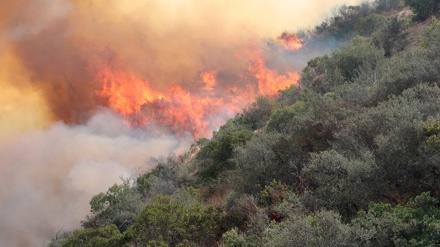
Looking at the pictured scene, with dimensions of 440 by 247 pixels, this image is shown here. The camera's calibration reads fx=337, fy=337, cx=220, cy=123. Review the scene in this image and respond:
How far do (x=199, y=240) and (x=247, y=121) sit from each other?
45.3m

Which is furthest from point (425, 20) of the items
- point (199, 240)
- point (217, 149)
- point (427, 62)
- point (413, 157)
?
point (199, 240)

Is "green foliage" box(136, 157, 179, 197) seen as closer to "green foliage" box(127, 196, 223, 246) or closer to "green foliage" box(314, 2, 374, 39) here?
"green foliage" box(127, 196, 223, 246)

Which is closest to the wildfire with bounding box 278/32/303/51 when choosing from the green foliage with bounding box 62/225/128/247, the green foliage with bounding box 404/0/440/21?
the green foliage with bounding box 404/0/440/21

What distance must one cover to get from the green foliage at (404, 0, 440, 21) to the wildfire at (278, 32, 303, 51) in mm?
57739

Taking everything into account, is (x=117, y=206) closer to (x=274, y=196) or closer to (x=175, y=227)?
(x=175, y=227)

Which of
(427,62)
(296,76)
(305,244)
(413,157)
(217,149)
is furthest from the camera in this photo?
(296,76)

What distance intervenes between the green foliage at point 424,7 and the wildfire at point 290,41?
189 ft

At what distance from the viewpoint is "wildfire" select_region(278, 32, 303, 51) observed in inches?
4770

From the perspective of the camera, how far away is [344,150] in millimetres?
21203

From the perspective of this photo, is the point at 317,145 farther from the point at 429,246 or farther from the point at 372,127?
the point at 429,246

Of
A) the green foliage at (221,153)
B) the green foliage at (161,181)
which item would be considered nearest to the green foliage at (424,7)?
the green foliage at (221,153)

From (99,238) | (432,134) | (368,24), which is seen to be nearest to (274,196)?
(432,134)

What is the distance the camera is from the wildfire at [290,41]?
398ft

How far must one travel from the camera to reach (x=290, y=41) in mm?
124875
